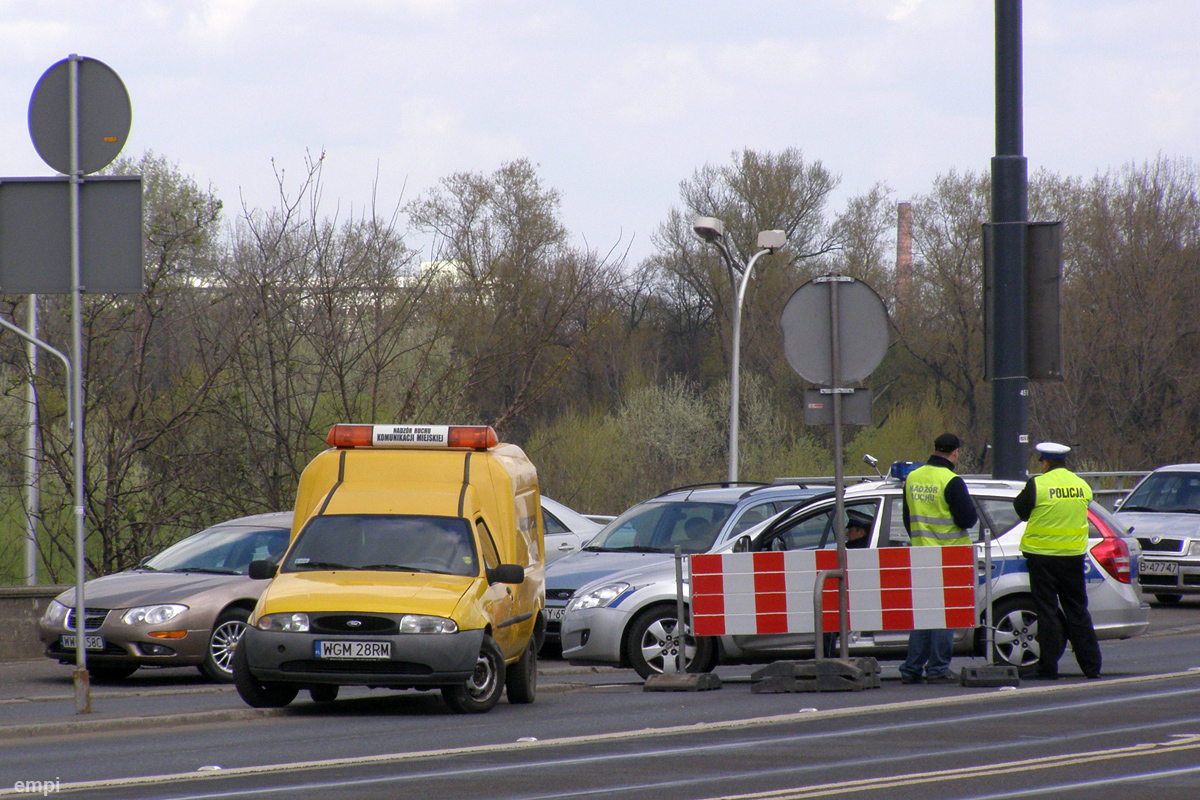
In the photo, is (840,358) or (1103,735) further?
(840,358)

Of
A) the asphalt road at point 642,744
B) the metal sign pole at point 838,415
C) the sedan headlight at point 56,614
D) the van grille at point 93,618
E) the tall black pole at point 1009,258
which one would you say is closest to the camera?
the asphalt road at point 642,744

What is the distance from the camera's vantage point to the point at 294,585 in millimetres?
10352

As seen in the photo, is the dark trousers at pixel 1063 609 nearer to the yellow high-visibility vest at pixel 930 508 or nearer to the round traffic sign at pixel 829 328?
the yellow high-visibility vest at pixel 930 508

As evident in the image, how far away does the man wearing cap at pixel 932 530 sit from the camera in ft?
37.0

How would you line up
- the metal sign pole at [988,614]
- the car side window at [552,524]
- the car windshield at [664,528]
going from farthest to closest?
1. the car side window at [552,524]
2. the car windshield at [664,528]
3. the metal sign pole at [988,614]

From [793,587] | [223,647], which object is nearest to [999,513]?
[793,587]

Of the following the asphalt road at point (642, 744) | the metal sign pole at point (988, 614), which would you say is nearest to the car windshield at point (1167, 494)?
the asphalt road at point (642, 744)

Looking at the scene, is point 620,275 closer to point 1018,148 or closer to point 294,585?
point 1018,148

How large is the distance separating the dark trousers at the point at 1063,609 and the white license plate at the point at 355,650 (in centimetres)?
500

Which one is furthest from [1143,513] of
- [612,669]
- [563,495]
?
[563,495]

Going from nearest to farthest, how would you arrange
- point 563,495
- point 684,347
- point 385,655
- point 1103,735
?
point 1103,735
point 385,655
point 563,495
point 684,347

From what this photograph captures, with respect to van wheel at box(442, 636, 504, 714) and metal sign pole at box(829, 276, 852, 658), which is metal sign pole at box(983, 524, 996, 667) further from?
van wheel at box(442, 636, 504, 714)

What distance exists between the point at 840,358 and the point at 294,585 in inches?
167

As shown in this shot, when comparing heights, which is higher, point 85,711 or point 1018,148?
point 1018,148
